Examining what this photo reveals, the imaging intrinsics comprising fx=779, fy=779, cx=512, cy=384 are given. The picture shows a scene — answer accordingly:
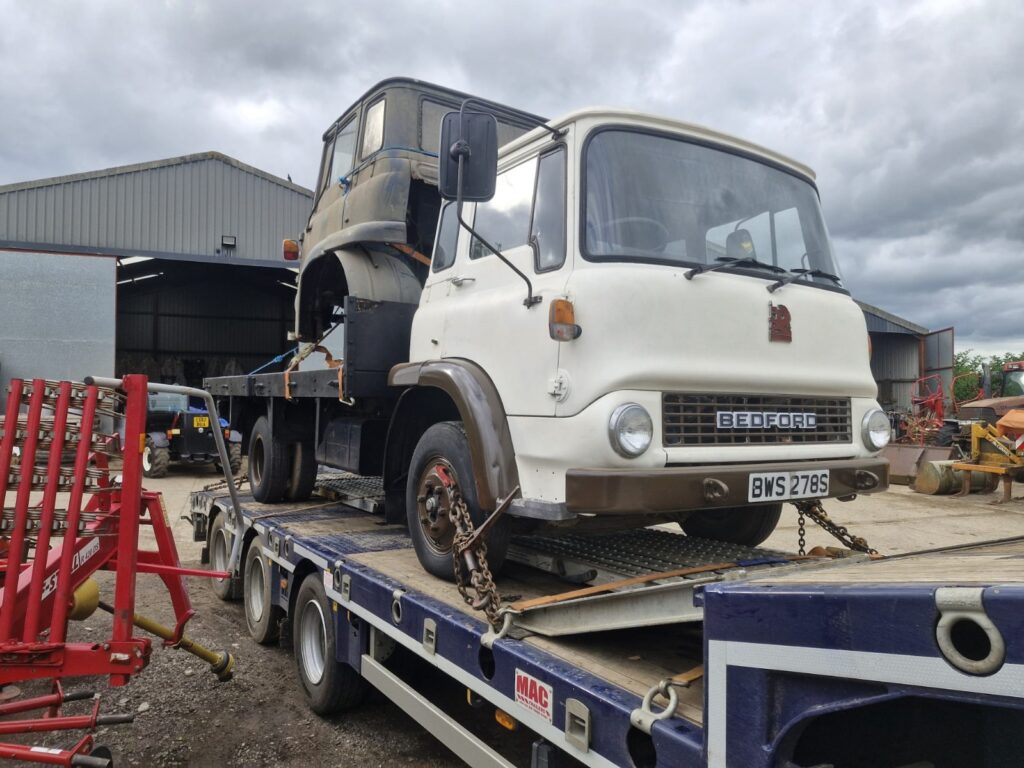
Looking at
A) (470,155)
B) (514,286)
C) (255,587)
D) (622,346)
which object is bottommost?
(255,587)

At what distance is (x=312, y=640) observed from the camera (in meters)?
4.43

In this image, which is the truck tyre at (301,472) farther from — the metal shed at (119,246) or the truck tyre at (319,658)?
the metal shed at (119,246)

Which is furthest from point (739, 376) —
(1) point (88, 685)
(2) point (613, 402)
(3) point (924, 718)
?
(1) point (88, 685)

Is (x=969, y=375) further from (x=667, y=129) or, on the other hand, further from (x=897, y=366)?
(x=667, y=129)

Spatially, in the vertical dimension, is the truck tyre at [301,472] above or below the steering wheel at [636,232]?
below

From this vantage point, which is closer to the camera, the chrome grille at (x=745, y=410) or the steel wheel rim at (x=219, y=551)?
the chrome grille at (x=745, y=410)

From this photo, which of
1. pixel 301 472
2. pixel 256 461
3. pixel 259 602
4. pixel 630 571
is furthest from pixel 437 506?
pixel 256 461

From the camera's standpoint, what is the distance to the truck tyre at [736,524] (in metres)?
4.36

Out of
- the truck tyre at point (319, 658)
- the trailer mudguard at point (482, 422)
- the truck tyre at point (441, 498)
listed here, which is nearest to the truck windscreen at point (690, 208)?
the trailer mudguard at point (482, 422)

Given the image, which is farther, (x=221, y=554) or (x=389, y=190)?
(x=221, y=554)

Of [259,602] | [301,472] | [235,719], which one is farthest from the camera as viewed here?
[301,472]

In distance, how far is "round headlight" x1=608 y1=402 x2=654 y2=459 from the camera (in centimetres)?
287

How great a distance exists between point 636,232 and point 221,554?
5.01 meters

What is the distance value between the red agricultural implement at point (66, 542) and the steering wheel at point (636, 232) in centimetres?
214
